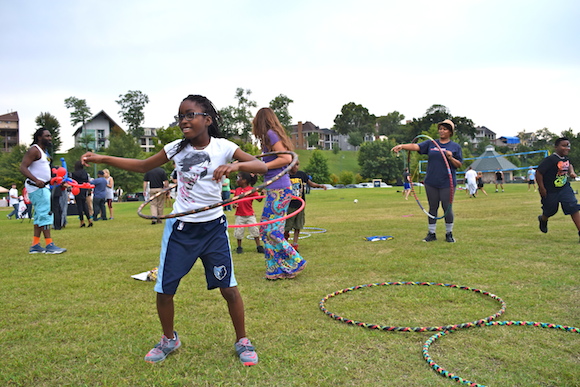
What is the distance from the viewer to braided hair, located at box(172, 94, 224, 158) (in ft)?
12.6

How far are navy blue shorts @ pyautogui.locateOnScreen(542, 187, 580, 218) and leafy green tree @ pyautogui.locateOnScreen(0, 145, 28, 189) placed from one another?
57.4 m

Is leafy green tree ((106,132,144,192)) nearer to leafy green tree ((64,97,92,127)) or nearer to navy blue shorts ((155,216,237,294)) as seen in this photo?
leafy green tree ((64,97,92,127))

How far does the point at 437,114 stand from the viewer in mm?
105562

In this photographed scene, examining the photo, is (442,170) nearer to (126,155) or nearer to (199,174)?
(199,174)

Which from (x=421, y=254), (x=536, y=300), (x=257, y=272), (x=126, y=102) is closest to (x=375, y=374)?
(x=536, y=300)

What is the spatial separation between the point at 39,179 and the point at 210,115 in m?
6.27

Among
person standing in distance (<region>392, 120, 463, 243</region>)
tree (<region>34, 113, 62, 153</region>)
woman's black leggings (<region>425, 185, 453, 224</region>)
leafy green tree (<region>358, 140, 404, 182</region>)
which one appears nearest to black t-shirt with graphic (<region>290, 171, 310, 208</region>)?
person standing in distance (<region>392, 120, 463, 243</region>)

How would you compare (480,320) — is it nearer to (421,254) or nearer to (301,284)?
(301,284)

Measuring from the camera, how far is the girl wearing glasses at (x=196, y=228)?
12.2 feet

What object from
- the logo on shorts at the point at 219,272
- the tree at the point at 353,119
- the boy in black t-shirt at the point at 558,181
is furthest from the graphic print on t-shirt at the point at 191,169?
the tree at the point at 353,119

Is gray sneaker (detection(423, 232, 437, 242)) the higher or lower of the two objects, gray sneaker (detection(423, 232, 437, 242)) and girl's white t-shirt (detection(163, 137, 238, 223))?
the lower

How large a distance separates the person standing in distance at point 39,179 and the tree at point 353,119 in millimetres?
136924

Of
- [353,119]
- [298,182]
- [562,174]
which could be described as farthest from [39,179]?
[353,119]

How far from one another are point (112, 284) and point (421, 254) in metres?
4.97
